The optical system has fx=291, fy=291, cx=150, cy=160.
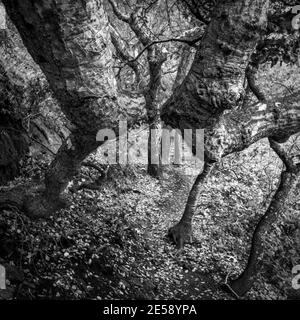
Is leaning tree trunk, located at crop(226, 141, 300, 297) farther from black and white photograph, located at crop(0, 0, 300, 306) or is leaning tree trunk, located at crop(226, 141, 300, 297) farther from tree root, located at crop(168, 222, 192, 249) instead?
tree root, located at crop(168, 222, 192, 249)

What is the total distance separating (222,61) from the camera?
10.9ft

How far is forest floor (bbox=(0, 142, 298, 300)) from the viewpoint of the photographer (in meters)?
4.43

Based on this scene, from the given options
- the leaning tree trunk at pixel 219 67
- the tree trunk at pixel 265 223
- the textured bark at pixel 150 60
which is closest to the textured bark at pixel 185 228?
the tree trunk at pixel 265 223

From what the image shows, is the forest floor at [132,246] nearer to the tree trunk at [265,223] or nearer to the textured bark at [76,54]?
the tree trunk at [265,223]

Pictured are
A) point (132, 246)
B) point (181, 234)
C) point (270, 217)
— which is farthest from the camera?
Result: point (181, 234)

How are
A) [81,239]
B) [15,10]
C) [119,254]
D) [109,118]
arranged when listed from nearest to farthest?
[15,10] → [109,118] → [81,239] → [119,254]

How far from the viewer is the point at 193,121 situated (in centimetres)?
366

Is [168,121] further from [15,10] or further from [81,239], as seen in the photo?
[81,239]

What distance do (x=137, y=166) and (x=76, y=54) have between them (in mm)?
8100

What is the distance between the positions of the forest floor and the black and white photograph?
3 cm

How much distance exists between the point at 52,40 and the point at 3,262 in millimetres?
3065

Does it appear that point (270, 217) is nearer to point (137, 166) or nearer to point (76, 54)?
point (76, 54)

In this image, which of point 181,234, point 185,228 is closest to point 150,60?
point 185,228
